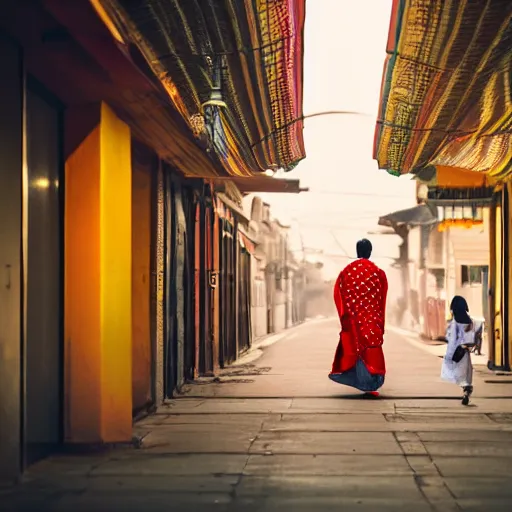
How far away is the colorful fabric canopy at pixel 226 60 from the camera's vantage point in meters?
5.60

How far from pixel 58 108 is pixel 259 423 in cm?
353

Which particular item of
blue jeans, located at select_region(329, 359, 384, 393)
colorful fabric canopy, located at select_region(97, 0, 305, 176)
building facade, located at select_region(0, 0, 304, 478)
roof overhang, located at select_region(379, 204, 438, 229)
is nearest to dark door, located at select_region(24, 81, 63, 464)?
building facade, located at select_region(0, 0, 304, 478)

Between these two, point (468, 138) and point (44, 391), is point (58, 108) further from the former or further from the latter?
point (468, 138)

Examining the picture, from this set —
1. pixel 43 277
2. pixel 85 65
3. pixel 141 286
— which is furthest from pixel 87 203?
pixel 141 286

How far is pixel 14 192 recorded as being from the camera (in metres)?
5.65

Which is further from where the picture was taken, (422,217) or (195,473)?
(422,217)

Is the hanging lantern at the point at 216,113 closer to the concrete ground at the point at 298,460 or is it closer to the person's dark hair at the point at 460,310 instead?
the concrete ground at the point at 298,460

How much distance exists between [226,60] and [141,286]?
132 inches

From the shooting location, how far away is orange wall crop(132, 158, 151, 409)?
30.6ft

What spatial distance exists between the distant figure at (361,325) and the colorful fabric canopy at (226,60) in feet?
7.80

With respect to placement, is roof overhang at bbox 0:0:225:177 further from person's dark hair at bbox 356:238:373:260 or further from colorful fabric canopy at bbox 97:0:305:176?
person's dark hair at bbox 356:238:373:260

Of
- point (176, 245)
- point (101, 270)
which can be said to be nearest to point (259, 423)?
point (101, 270)

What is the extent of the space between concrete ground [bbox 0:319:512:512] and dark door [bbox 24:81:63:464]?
354 millimetres

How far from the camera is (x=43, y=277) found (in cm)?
670
